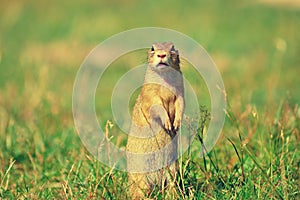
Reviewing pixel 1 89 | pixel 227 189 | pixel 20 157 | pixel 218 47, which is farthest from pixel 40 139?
pixel 218 47

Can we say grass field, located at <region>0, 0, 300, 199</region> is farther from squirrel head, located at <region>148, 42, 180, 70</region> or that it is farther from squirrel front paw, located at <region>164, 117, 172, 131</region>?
squirrel head, located at <region>148, 42, 180, 70</region>

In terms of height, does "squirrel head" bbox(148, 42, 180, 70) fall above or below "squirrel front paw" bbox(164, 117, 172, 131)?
above

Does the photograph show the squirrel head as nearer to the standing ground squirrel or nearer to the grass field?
the standing ground squirrel

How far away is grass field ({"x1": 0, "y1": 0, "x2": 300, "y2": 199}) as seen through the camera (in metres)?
3.84

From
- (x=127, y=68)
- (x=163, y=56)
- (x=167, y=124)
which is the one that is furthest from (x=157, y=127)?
(x=127, y=68)

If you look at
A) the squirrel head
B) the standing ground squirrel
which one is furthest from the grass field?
the squirrel head

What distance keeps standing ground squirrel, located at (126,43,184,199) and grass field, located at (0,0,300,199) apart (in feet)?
0.38

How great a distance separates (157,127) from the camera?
12.6 feet

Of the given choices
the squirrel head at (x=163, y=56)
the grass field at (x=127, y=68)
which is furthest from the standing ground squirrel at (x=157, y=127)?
the grass field at (x=127, y=68)

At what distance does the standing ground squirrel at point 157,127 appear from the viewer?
381cm

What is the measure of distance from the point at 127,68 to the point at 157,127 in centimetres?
601

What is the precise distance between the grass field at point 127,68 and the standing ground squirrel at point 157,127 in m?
0.12

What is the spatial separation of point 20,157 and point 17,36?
7876mm

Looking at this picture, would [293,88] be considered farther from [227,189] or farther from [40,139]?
[227,189]
